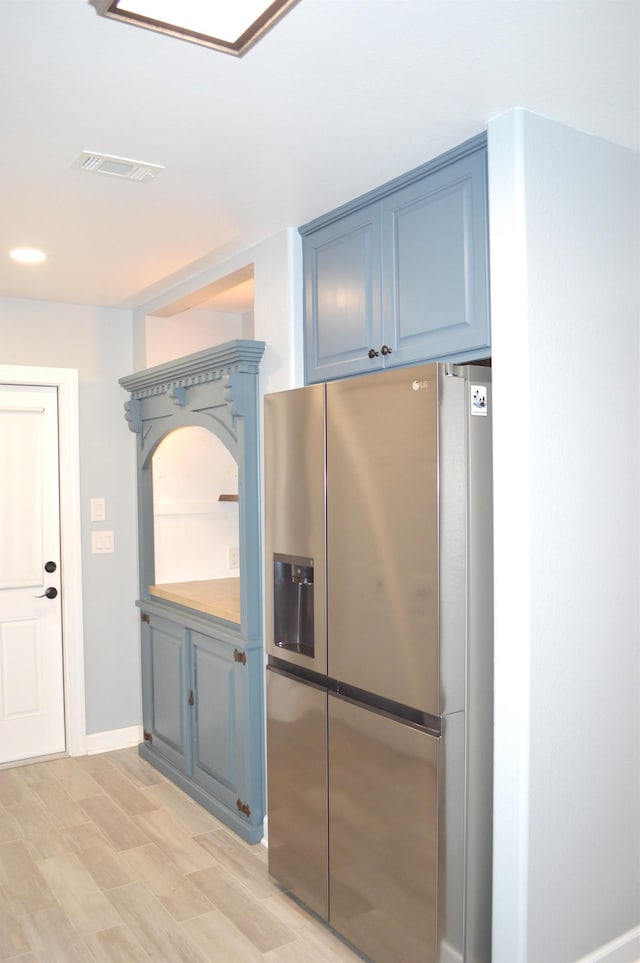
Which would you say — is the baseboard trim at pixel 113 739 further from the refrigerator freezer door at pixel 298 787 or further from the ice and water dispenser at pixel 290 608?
the ice and water dispenser at pixel 290 608

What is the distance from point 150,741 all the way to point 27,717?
0.69m

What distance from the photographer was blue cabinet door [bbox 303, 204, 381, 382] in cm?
261

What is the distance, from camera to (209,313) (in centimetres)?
462

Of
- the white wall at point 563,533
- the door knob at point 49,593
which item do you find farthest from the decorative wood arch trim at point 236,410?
the white wall at point 563,533

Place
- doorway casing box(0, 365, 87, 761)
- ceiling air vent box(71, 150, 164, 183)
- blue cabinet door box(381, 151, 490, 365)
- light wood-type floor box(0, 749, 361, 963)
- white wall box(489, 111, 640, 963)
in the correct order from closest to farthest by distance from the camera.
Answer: white wall box(489, 111, 640, 963) < blue cabinet door box(381, 151, 490, 365) < ceiling air vent box(71, 150, 164, 183) < light wood-type floor box(0, 749, 361, 963) < doorway casing box(0, 365, 87, 761)

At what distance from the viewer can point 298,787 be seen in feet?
8.81

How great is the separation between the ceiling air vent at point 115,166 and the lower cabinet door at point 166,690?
2.15m

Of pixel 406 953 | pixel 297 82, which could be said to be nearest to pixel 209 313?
pixel 297 82

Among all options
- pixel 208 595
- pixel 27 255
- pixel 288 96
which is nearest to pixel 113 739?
pixel 208 595

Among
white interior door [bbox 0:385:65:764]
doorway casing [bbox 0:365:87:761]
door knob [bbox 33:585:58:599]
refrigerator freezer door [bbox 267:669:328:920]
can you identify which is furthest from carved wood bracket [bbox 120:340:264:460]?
refrigerator freezer door [bbox 267:669:328:920]

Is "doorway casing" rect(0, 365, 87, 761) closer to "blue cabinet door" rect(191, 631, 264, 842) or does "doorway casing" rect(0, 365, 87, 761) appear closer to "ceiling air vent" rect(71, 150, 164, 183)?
"blue cabinet door" rect(191, 631, 264, 842)

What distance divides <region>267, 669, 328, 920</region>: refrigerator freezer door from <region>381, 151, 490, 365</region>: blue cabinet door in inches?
47.8

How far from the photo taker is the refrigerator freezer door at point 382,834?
83.6 inches

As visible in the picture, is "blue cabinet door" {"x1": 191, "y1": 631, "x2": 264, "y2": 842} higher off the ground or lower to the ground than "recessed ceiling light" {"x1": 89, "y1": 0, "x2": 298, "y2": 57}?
lower
